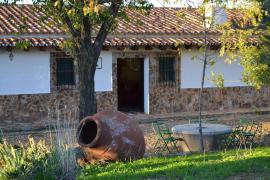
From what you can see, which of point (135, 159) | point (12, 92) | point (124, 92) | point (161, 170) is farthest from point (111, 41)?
point (161, 170)

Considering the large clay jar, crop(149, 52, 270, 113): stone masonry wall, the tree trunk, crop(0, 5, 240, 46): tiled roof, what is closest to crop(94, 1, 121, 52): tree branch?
the tree trunk

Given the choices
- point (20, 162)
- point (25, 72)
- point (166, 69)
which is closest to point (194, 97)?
point (166, 69)

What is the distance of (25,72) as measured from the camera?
16609mm

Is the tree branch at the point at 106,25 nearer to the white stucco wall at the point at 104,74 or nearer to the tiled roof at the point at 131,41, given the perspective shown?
the tiled roof at the point at 131,41

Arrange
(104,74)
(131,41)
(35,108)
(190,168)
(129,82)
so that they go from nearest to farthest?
(190,168) < (35,108) < (131,41) < (104,74) < (129,82)

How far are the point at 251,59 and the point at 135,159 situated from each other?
481 cm

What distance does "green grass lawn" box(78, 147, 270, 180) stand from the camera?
7371mm

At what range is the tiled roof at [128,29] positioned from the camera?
16203mm

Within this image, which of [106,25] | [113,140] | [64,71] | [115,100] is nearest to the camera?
[113,140]

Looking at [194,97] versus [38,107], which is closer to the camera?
[38,107]

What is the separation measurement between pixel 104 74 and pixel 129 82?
4.47 m

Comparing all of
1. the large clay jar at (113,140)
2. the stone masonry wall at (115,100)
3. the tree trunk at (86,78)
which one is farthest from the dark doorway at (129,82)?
the large clay jar at (113,140)

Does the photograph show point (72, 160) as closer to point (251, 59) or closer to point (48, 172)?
point (48, 172)

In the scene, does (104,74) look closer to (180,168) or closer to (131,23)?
(131,23)
